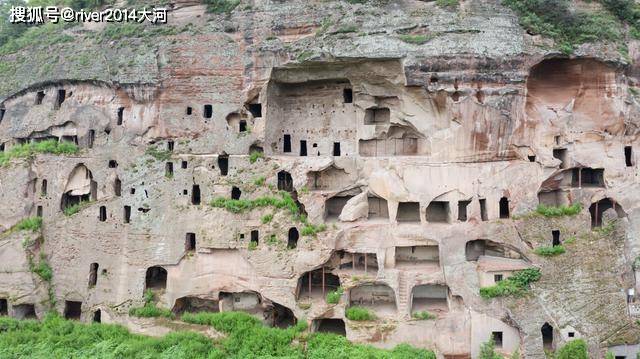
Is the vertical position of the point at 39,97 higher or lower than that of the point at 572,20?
lower

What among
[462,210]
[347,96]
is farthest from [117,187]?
[462,210]

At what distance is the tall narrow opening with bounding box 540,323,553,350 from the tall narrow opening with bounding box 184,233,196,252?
1450cm

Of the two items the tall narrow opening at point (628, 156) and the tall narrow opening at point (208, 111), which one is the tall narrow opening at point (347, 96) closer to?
the tall narrow opening at point (208, 111)

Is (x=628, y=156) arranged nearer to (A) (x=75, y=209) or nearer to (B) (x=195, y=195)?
(B) (x=195, y=195)

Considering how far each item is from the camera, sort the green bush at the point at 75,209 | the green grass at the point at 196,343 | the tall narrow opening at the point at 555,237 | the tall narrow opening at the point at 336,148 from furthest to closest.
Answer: the tall narrow opening at the point at 336,148, the green bush at the point at 75,209, the tall narrow opening at the point at 555,237, the green grass at the point at 196,343

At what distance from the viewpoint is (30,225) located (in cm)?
2209

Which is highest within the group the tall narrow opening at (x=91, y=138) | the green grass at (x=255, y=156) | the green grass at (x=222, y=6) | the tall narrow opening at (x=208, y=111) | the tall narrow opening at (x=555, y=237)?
the green grass at (x=222, y=6)

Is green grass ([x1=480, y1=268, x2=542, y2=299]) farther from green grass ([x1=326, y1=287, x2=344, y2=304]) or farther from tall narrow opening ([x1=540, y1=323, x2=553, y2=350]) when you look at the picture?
green grass ([x1=326, y1=287, x2=344, y2=304])

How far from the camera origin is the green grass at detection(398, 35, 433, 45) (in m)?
21.0

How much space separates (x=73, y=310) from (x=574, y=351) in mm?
20595

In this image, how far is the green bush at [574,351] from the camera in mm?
18078

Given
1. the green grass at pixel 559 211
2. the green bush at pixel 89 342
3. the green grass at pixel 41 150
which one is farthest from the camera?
the green grass at pixel 41 150

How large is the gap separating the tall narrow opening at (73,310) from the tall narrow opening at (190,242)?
5664 mm

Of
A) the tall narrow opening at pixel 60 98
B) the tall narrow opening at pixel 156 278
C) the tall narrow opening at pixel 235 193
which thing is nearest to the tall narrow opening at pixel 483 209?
the tall narrow opening at pixel 235 193
